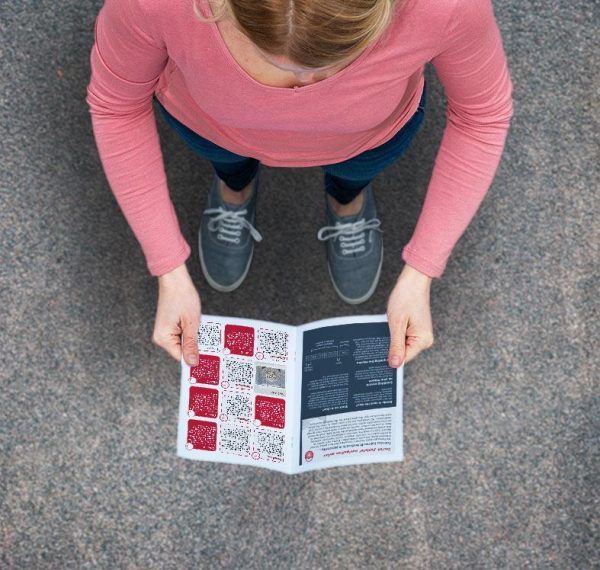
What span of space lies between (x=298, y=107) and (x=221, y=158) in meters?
0.28

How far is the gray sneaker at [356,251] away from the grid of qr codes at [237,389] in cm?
18

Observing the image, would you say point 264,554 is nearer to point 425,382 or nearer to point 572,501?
point 425,382

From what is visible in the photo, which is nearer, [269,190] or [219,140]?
[219,140]

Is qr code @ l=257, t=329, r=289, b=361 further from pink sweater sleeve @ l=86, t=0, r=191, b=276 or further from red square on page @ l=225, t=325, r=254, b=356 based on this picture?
pink sweater sleeve @ l=86, t=0, r=191, b=276

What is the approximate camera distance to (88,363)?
1154mm

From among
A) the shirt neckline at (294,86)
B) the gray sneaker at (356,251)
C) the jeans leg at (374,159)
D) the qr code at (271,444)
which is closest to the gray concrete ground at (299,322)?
the gray sneaker at (356,251)

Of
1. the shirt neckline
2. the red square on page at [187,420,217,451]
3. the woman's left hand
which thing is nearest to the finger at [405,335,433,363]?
the woman's left hand

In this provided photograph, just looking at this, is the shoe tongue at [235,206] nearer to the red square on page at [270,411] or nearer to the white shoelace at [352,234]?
the white shoelace at [352,234]

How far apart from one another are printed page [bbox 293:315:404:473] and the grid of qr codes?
38mm

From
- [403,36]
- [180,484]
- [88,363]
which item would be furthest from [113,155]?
[180,484]

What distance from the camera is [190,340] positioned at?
0.95 metres

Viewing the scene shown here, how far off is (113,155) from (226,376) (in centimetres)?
40

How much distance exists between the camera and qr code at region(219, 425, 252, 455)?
102cm

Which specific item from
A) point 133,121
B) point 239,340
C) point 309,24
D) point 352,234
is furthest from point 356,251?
point 309,24
